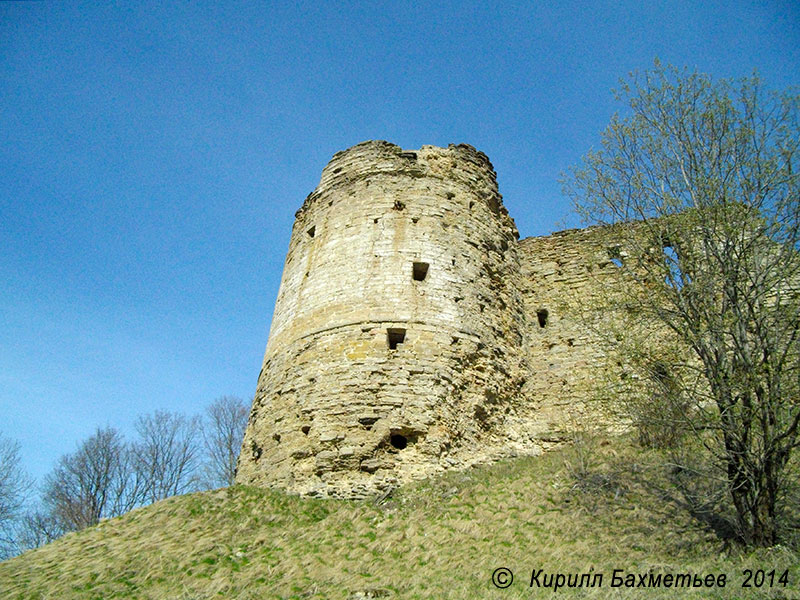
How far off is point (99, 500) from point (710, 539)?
762 inches

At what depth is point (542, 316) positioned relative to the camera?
1412cm

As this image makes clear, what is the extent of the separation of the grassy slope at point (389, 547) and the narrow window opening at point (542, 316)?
170 inches

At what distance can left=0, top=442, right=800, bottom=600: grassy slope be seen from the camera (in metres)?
7.26

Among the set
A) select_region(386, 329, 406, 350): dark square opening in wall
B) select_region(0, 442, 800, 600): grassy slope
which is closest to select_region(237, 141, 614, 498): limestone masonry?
select_region(386, 329, 406, 350): dark square opening in wall

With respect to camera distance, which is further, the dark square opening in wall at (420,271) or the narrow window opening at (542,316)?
the narrow window opening at (542,316)

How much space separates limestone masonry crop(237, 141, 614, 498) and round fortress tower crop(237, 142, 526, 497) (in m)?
0.03

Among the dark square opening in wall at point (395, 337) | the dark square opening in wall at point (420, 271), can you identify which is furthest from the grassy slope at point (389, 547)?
the dark square opening in wall at point (420, 271)

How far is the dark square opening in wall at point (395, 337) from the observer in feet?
37.2

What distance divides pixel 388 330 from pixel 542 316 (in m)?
4.50

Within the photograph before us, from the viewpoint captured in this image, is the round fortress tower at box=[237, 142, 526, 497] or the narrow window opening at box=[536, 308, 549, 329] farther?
the narrow window opening at box=[536, 308, 549, 329]

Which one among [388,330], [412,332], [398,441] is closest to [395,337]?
[388,330]

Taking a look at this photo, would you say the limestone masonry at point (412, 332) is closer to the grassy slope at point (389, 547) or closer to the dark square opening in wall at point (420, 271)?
the dark square opening in wall at point (420, 271)

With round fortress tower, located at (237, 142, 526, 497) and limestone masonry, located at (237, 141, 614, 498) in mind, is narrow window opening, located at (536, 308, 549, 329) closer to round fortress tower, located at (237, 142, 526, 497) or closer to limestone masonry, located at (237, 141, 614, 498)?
limestone masonry, located at (237, 141, 614, 498)

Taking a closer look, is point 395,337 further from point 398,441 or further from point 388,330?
point 398,441
